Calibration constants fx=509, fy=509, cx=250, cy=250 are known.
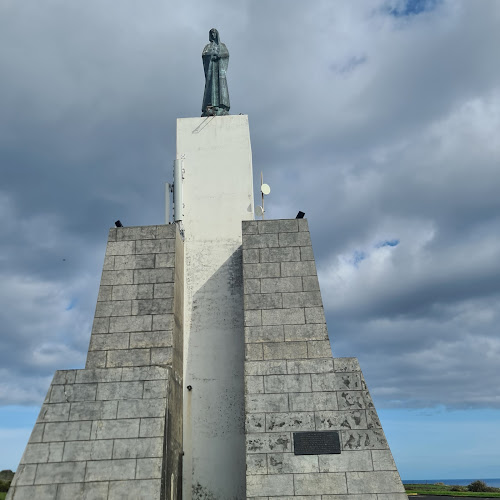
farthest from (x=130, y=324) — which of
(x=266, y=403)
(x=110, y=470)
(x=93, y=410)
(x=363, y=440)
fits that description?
(x=363, y=440)

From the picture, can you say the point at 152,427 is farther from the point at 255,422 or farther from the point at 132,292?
the point at 132,292

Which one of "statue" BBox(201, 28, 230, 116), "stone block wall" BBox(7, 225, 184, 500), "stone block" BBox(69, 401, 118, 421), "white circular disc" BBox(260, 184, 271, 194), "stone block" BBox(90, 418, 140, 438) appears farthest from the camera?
"statue" BBox(201, 28, 230, 116)

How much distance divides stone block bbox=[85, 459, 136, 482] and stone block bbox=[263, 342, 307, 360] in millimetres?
4025

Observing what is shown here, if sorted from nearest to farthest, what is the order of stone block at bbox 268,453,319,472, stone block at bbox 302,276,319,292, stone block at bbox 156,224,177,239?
1. stone block at bbox 268,453,319,472
2. stone block at bbox 302,276,319,292
3. stone block at bbox 156,224,177,239

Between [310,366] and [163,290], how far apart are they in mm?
4406

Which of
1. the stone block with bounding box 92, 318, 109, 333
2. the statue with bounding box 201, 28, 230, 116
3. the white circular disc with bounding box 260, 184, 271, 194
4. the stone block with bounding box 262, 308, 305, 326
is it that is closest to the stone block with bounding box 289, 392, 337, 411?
the stone block with bounding box 262, 308, 305, 326

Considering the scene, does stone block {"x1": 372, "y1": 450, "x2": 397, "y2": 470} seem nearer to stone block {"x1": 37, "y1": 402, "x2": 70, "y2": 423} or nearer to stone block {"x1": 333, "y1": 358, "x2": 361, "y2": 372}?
stone block {"x1": 333, "y1": 358, "x2": 361, "y2": 372}

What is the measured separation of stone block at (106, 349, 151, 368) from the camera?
12727 millimetres

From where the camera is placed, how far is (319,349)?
41.9 feet

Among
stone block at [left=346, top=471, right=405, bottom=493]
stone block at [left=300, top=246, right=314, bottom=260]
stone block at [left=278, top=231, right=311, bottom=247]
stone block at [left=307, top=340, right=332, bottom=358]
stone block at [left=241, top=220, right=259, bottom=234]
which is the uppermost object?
stone block at [left=241, top=220, right=259, bottom=234]

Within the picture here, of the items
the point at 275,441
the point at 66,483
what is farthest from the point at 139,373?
the point at 275,441

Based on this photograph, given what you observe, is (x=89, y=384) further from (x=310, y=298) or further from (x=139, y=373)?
(x=310, y=298)

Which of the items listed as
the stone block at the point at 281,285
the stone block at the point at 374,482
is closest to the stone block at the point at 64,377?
the stone block at the point at 281,285

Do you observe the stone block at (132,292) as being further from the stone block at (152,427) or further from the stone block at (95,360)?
the stone block at (152,427)
